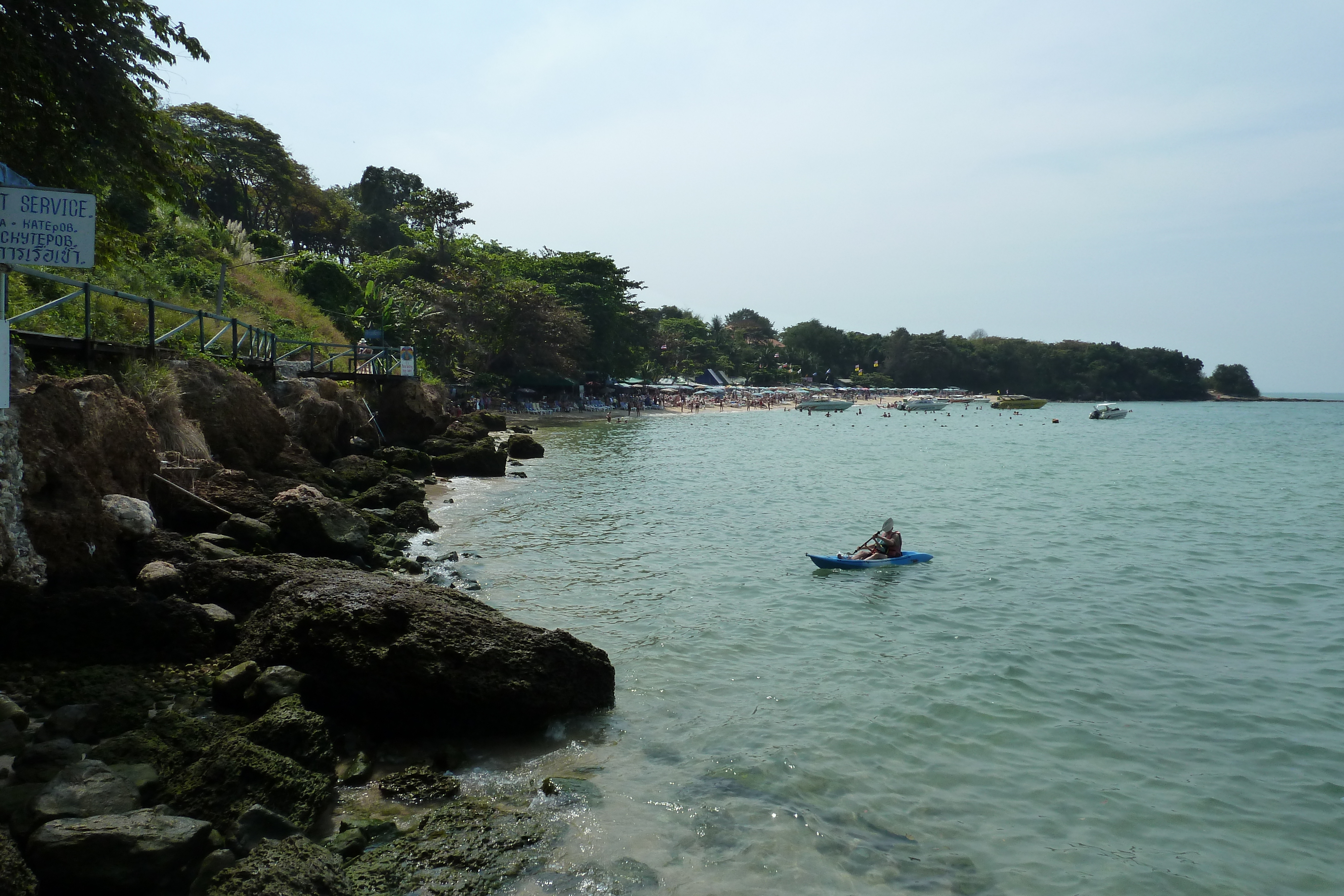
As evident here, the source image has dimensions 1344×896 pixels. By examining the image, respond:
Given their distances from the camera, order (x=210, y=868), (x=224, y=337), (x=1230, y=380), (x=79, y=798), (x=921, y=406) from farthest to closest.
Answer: (x=1230, y=380) < (x=921, y=406) < (x=224, y=337) < (x=79, y=798) < (x=210, y=868)

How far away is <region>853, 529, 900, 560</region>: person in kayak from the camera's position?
1480cm

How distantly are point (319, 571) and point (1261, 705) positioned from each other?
964cm

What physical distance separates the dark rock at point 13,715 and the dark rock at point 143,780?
0.91 meters

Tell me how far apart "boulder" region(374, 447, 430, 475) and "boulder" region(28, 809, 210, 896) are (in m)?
18.0

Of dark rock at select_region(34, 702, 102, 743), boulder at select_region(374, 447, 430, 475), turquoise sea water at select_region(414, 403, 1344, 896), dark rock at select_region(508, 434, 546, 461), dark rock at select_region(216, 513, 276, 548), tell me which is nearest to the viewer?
dark rock at select_region(34, 702, 102, 743)

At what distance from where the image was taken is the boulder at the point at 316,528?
1113 centimetres

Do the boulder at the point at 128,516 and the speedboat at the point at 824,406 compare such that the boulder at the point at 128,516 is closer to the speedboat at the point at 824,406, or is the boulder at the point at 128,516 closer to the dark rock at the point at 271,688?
the dark rock at the point at 271,688

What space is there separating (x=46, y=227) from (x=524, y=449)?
25.8m

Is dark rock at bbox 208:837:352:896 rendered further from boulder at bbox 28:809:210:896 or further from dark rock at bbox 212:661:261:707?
dark rock at bbox 212:661:261:707

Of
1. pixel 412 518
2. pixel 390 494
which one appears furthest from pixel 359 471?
pixel 412 518

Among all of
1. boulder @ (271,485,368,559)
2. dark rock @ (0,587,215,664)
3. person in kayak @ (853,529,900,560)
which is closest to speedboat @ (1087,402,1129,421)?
person in kayak @ (853,529,900,560)

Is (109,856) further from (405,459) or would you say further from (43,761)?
(405,459)

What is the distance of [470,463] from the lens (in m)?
25.6

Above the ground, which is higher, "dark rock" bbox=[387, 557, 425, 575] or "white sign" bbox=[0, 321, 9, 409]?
"white sign" bbox=[0, 321, 9, 409]
